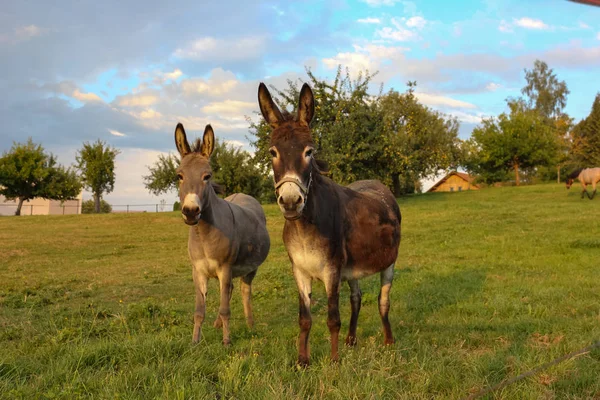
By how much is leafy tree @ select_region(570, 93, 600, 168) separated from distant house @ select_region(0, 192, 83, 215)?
6642 cm

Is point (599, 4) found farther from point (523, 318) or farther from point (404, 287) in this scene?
point (404, 287)

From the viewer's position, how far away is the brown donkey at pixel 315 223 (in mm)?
4082

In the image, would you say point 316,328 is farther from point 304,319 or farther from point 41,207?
point 41,207

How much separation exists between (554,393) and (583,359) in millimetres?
1117

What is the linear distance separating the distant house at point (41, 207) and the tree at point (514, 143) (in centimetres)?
5794

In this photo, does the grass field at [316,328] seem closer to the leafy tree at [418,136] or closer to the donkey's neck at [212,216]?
the donkey's neck at [212,216]

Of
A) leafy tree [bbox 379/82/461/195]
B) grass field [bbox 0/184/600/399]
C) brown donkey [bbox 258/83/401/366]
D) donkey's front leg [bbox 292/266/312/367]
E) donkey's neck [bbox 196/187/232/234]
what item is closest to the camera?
grass field [bbox 0/184/600/399]

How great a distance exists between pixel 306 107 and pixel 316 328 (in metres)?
3.61

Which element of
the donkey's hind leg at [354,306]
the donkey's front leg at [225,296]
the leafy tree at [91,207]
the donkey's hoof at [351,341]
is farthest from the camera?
the leafy tree at [91,207]

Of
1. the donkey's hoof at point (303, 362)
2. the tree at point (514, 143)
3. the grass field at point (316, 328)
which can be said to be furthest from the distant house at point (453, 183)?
the donkey's hoof at point (303, 362)

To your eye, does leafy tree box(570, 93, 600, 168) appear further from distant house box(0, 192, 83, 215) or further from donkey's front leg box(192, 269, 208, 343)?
distant house box(0, 192, 83, 215)

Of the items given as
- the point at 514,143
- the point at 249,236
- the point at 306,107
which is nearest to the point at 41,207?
the point at 514,143

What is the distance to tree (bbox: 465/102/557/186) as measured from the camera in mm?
47594

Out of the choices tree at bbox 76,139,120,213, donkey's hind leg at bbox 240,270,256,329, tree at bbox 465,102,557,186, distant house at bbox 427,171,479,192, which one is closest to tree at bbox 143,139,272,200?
tree at bbox 76,139,120,213
